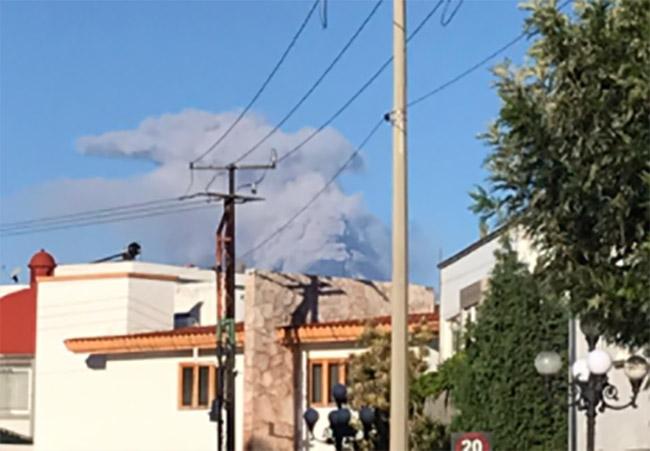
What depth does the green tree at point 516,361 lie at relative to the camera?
81.0 ft

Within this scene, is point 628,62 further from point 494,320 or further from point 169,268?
point 169,268

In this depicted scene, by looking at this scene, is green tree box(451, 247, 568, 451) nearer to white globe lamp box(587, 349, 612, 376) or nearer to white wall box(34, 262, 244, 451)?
white globe lamp box(587, 349, 612, 376)

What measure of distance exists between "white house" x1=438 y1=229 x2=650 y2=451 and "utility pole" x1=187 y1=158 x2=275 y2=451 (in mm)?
6484

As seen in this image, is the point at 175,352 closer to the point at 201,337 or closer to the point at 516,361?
the point at 201,337

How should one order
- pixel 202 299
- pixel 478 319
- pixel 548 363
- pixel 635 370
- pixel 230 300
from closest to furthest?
pixel 635 370, pixel 548 363, pixel 478 319, pixel 230 300, pixel 202 299

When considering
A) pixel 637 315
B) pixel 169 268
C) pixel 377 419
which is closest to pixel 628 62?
pixel 637 315

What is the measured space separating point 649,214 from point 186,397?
101ft

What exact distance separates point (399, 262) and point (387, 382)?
1430 cm

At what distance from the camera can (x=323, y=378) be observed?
37.0 metres

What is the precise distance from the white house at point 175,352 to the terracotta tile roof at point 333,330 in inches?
1.4

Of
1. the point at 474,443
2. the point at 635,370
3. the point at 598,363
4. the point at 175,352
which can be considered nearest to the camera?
the point at 635,370

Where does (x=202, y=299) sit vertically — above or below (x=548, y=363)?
above

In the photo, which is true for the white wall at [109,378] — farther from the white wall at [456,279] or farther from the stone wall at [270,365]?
the white wall at [456,279]

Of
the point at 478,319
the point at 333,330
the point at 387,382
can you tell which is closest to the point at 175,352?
the point at 333,330
